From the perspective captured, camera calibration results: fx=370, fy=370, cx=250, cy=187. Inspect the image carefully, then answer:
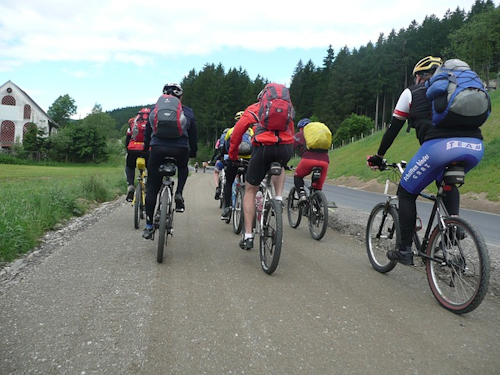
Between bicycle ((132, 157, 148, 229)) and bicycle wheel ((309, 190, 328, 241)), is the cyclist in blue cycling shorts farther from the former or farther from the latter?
bicycle wheel ((309, 190, 328, 241))

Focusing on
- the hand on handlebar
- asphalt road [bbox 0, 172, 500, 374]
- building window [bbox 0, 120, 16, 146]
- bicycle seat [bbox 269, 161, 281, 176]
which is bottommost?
asphalt road [bbox 0, 172, 500, 374]

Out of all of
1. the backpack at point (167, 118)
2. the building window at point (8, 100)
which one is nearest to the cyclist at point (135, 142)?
the backpack at point (167, 118)

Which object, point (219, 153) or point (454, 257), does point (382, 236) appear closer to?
point (454, 257)

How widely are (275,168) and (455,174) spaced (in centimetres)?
170

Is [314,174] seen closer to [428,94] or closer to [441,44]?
[428,94]

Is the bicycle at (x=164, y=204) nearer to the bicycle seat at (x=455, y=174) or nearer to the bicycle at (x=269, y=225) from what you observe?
the bicycle at (x=269, y=225)

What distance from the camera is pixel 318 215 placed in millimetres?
5617

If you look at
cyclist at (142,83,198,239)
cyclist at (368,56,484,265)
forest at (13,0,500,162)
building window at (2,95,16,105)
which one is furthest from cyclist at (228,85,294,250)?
building window at (2,95,16,105)

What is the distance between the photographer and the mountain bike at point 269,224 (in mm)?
3635

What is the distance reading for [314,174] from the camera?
19.5 ft

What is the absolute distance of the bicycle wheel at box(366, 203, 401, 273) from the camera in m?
3.80

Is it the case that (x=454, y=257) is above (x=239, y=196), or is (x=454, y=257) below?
below

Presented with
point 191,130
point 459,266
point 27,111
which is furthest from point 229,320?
point 27,111

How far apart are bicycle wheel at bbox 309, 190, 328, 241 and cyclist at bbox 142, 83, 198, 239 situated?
207 centimetres
